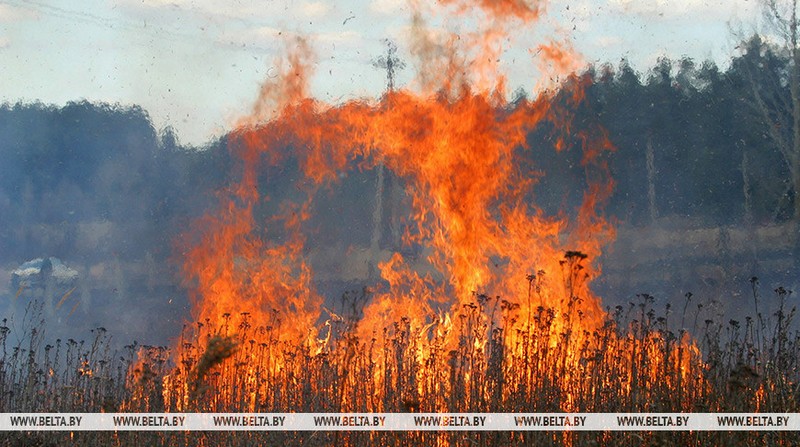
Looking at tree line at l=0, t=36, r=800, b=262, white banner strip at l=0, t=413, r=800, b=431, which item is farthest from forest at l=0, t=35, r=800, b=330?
white banner strip at l=0, t=413, r=800, b=431

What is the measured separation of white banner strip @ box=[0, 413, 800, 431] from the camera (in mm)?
7336

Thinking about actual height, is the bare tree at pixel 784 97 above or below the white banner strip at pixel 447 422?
above

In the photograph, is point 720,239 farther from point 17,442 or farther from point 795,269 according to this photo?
point 17,442

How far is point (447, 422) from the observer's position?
25.2 feet

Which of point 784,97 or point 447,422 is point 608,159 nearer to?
point 784,97

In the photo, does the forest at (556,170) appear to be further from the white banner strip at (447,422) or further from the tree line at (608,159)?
the white banner strip at (447,422)

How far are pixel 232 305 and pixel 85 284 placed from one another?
1377 centimetres

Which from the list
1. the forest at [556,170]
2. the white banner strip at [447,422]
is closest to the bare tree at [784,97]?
the forest at [556,170]

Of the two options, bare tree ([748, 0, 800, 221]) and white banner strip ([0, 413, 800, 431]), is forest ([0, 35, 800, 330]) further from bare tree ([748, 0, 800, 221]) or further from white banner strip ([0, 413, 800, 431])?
white banner strip ([0, 413, 800, 431])

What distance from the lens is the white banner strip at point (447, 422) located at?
7336mm

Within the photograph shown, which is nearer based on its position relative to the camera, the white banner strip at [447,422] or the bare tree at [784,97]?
the white banner strip at [447,422]

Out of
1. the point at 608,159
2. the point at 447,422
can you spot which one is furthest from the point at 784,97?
the point at 447,422

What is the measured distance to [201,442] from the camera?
807cm

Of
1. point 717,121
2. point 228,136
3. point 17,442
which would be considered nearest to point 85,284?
point 228,136
